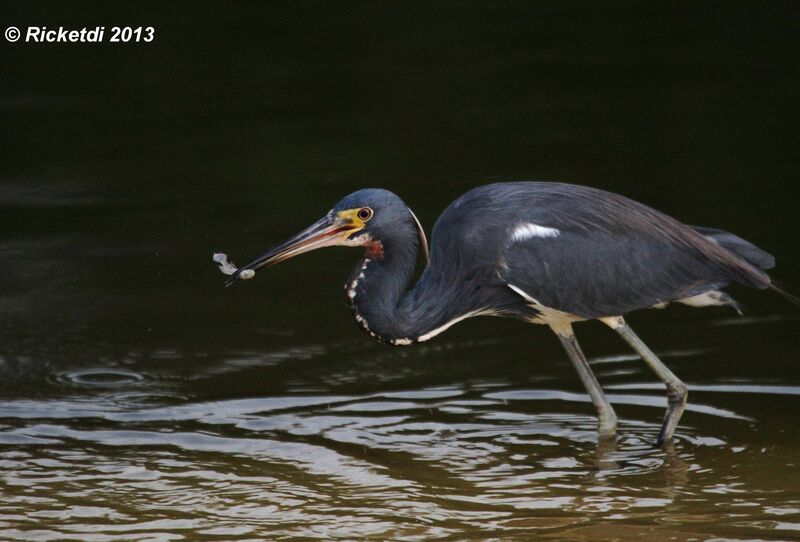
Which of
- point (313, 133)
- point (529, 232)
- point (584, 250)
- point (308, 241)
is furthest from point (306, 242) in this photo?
point (313, 133)

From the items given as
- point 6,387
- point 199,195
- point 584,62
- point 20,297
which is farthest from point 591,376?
point 584,62

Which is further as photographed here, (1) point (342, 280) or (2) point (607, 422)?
(1) point (342, 280)

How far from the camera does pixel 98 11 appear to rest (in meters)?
15.7

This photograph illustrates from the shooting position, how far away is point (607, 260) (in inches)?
294

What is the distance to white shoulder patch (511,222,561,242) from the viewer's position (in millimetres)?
7281

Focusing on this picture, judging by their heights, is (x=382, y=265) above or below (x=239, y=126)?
below

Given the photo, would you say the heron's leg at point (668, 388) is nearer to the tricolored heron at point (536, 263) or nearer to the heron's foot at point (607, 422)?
the tricolored heron at point (536, 263)

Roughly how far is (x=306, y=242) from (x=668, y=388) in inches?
74.7

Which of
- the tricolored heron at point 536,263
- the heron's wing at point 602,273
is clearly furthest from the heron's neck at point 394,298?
the heron's wing at point 602,273

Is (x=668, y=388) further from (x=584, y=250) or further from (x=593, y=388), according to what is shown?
(x=584, y=250)

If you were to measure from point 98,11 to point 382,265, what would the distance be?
9388 mm

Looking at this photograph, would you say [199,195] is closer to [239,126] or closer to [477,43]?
[239,126]

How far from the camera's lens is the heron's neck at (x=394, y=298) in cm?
721

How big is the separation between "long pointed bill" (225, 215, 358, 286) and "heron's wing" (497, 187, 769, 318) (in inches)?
31.0
